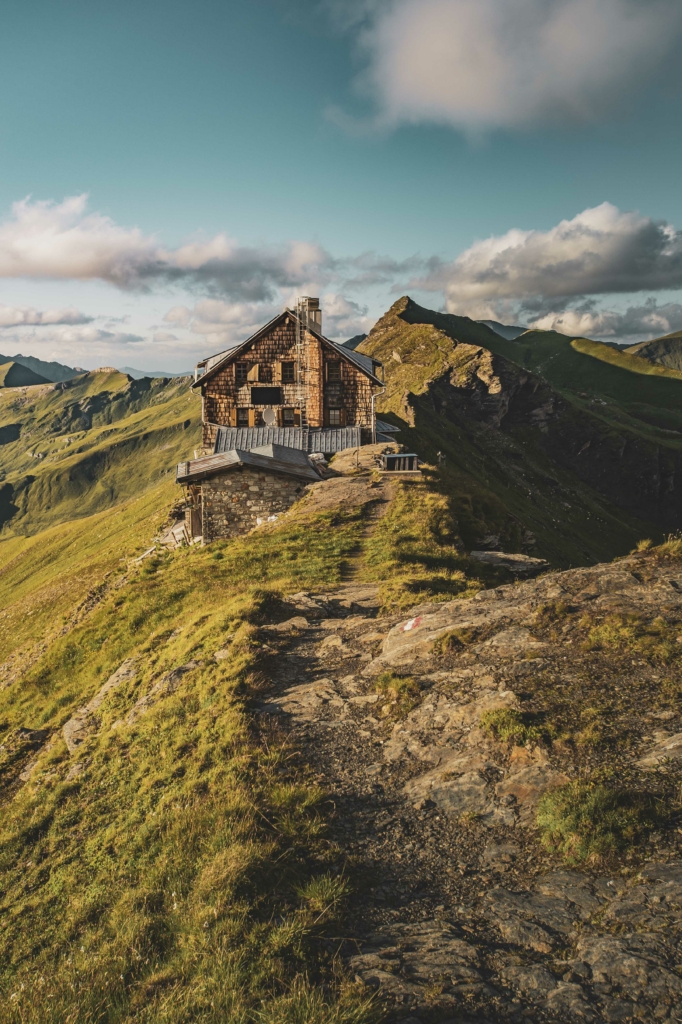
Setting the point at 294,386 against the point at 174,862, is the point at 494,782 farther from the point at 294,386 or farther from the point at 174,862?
the point at 294,386

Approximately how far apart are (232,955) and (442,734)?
565 centimetres

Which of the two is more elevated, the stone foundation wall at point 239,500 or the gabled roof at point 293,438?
the gabled roof at point 293,438

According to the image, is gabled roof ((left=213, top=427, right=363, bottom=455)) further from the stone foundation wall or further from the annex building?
the stone foundation wall

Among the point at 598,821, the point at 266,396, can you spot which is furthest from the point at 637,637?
the point at 266,396

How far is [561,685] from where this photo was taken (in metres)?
11.6

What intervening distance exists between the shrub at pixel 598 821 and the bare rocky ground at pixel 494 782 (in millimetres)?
181

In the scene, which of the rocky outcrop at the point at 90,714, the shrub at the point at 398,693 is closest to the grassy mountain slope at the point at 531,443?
the rocky outcrop at the point at 90,714

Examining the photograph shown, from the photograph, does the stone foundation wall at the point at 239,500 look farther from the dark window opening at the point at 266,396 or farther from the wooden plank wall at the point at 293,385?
the dark window opening at the point at 266,396

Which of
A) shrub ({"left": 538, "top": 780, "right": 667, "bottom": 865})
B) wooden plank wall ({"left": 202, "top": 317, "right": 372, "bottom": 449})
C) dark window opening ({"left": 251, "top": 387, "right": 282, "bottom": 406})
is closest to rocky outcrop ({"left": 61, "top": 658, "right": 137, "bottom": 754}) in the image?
shrub ({"left": 538, "top": 780, "right": 667, "bottom": 865})

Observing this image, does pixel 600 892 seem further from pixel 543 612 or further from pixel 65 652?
pixel 65 652

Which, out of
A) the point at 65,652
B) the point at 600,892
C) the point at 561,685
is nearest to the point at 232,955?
the point at 600,892

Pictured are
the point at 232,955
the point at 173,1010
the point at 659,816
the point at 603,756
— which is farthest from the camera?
the point at 603,756

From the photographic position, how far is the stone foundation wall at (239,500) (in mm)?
33375

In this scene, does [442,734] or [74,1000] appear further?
[442,734]
